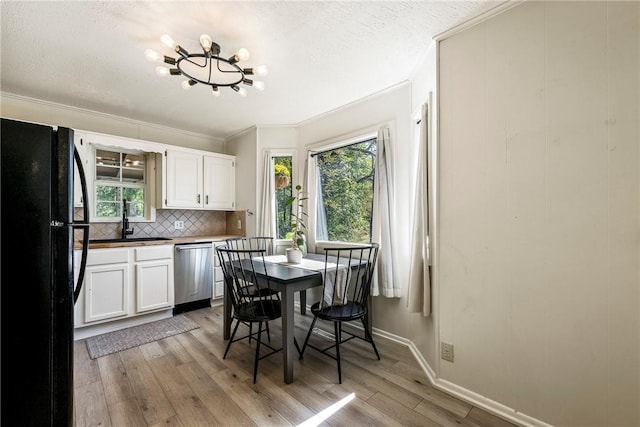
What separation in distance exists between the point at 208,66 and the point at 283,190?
6.19 ft

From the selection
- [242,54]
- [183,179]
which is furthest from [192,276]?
[242,54]

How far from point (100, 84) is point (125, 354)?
2522 mm

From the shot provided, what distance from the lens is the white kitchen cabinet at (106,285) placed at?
2.81 meters

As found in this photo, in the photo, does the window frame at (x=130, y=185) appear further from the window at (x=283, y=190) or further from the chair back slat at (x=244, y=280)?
the chair back slat at (x=244, y=280)

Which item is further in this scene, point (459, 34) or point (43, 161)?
point (459, 34)

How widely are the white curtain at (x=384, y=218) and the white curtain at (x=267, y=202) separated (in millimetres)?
1585

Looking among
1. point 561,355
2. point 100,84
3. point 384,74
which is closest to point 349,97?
point 384,74

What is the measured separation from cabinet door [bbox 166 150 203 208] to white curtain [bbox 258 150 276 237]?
0.94 m

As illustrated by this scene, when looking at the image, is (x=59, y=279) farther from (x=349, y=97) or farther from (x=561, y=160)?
(x=349, y=97)

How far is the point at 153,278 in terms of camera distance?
323cm

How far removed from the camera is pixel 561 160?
1496 mm

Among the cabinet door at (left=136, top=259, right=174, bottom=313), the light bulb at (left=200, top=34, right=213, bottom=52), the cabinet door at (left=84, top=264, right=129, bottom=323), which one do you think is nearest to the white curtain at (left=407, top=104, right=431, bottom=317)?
the light bulb at (left=200, top=34, right=213, bottom=52)

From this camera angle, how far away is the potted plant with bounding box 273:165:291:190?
12.9ft

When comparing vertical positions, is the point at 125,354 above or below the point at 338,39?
below
